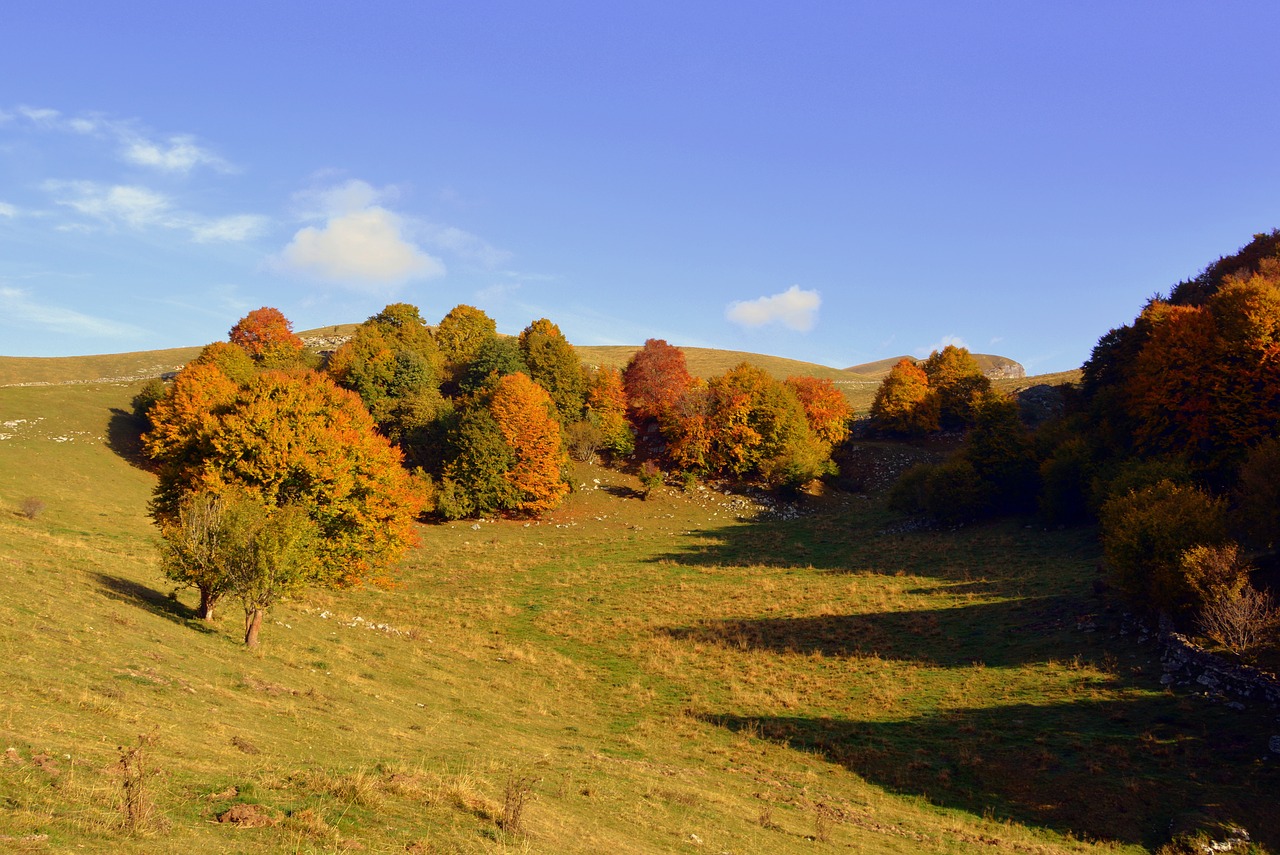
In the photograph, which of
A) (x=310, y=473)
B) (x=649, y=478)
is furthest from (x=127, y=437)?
(x=310, y=473)

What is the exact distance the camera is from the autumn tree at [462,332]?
98.1 meters

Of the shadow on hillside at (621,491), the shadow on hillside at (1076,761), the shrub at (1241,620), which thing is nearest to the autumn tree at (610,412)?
the shadow on hillside at (621,491)

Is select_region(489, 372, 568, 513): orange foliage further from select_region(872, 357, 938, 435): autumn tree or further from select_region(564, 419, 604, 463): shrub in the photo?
select_region(872, 357, 938, 435): autumn tree

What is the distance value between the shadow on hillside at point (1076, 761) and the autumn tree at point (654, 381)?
210ft

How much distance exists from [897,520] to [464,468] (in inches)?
1559

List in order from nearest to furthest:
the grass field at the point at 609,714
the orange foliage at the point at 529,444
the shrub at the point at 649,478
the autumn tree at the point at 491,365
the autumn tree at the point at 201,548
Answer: the grass field at the point at 609,714, the autumn tree at the point at 201,548, the orange foliage at the point at 529,444, the shrub at the point at 649,478, the autumn tree at the point at 491,365

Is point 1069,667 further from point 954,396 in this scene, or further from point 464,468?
point 954,396

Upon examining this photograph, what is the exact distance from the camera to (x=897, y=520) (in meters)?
66.9

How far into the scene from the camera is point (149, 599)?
1153 inches

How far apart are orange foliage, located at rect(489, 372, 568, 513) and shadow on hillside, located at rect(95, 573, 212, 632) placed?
39739 millimetres

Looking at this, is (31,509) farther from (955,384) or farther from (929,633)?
(955,384)

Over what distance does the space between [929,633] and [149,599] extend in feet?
111

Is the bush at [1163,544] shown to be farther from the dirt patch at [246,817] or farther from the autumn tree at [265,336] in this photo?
the autumn tree at [265,336]

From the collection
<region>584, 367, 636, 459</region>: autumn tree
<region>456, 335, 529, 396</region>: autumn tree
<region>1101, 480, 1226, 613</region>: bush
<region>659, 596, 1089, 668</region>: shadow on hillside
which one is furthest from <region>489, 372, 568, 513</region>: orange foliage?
<region>1101, 480, 1226, 613</region>: bush
